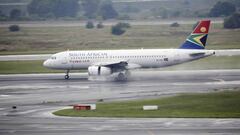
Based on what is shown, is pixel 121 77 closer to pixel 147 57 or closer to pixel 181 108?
pixel 147 57

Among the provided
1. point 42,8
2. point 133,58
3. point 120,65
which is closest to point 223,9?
point 42,8

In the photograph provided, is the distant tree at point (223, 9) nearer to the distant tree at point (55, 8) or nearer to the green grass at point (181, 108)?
the distant tree at point (55, 8)

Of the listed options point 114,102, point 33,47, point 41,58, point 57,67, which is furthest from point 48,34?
point 114,102

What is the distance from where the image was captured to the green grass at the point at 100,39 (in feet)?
316

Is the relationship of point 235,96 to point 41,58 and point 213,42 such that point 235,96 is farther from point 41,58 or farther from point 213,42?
point 213,42

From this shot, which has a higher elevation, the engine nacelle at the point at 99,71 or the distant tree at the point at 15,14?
the distant tree at the point at 15,14

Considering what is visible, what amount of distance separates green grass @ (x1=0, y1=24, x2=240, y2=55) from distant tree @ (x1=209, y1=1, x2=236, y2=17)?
21973mm

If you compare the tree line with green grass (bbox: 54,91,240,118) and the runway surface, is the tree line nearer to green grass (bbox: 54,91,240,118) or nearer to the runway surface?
the runway surface

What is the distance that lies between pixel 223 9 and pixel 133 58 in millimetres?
81636

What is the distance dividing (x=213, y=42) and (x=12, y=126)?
65.5 meters

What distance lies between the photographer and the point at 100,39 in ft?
350

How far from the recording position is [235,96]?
4431cm

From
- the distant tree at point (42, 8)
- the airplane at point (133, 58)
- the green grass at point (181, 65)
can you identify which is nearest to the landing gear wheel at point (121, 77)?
the airplane at point (133, 58)

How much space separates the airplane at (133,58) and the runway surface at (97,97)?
1.40m
